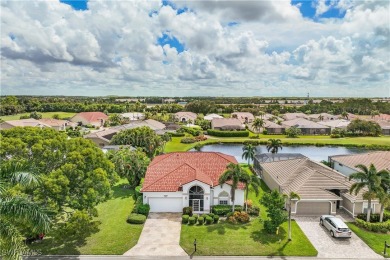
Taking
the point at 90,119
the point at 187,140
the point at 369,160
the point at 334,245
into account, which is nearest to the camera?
the point at 334,245

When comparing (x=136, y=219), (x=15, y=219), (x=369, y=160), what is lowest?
(x=136, y=219)

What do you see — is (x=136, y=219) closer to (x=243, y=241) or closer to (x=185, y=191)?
(x=185, y=191)

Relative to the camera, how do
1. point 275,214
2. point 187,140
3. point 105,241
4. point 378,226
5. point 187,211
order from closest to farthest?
1. point 105,241
2. point 275,214
3. point 378,226
4. point 187,211
5. point 187,140

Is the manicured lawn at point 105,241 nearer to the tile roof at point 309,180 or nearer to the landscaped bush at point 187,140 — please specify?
the tile roof at point 309,180

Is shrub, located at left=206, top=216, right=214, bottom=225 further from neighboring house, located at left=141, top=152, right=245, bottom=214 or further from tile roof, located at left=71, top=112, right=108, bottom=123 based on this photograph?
tile roof, located at left=71, top=112, right=108, bottom=123

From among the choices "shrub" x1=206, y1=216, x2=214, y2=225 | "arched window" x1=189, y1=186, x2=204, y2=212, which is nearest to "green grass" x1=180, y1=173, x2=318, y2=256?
"shrub" x1=206, y1=216, x2=214, y2=225

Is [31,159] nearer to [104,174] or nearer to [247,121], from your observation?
[104,174]

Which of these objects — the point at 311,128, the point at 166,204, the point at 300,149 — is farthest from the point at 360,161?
the point at 311,128
